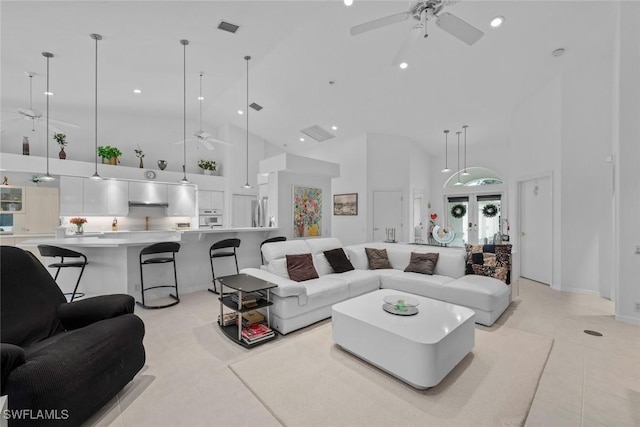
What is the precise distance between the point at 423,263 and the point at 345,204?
13.3ft

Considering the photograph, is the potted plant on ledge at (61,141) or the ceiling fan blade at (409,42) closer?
the ceiling fan blade at (409,42)

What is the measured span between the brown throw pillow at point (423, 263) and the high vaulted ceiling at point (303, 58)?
305cm

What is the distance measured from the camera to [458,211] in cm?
852

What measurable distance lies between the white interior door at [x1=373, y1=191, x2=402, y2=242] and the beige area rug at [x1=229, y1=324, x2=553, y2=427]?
476cm

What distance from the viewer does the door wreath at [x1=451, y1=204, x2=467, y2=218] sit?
8430 millimetres

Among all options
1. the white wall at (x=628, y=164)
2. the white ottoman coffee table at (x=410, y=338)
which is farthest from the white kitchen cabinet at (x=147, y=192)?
the white wall at (x=628, y=164)

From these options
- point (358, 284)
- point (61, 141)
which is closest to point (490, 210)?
point (358, 284)

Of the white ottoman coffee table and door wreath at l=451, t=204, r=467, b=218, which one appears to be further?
door wreath at l=451, t=204, r=467, b=218

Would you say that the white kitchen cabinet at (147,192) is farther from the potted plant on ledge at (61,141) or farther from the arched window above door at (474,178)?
the arched window above door at (474,178)

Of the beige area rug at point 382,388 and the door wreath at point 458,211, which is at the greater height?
the door wreath at point 458,211

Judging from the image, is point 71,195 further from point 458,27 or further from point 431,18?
point 458,27

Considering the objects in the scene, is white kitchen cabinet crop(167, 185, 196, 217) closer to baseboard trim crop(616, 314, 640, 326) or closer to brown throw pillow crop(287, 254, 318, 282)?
brown throw pillow crop(287, 254, 318, 282)

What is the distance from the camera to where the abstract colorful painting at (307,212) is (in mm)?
6262

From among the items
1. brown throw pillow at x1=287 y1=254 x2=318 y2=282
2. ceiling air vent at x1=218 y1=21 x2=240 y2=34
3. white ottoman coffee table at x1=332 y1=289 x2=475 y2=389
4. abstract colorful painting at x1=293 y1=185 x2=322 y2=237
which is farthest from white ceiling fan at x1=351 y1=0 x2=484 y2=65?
abstract colorful painting at x1=293 y1=185 x2=322 y2=237
